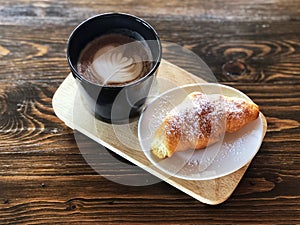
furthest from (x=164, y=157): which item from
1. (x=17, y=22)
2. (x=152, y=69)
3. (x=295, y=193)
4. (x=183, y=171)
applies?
(x=17, y=22)

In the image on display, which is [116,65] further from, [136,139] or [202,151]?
[202,151]

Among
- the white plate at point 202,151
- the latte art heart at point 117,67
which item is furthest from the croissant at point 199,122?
the latte art heart at point 117,67

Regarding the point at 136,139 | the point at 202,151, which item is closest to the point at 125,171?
the point at 136,139

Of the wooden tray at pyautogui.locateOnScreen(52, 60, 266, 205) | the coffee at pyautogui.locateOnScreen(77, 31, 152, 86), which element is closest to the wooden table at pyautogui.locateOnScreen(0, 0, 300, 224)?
the wooden tray at pyautogui.locateOnScreen(52, 60, 266, 205)

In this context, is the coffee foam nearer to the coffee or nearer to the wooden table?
the coffee

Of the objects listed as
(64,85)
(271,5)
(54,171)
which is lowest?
(54,171)

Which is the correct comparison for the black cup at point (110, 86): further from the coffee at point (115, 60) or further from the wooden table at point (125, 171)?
the wooden table at point (125, 171)

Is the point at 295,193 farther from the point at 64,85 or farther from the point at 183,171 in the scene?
the point at 64,85

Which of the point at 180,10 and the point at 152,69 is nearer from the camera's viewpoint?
the point at 152,69
